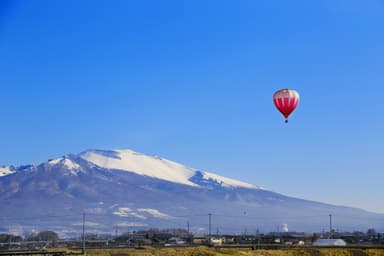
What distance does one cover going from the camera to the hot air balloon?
49.9m

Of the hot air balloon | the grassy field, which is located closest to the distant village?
the grassy field

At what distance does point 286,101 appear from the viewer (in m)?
49.9

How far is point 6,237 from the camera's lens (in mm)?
140500

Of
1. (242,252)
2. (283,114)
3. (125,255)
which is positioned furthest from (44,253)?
(283,114)

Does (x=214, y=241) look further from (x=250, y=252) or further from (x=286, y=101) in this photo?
(x=286, y=101)

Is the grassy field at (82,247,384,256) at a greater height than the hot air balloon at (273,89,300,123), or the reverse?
the hot air balloon at (273,89,300,123)

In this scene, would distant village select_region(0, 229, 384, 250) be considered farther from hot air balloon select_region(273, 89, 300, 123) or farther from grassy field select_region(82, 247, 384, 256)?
hot air balloon select_region(273, 89, 300, 123)

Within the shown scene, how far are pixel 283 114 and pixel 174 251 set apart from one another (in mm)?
20081

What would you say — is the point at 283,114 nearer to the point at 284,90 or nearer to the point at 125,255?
the point at 284,90

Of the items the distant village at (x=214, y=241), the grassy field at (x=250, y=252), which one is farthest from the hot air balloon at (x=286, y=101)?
the distant village at (x=214, y=241)

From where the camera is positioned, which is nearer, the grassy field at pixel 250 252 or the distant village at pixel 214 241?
the grassy field at pixel 250 252

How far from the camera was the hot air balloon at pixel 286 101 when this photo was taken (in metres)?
49.9

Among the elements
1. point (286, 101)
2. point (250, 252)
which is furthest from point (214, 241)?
point (286, 101)

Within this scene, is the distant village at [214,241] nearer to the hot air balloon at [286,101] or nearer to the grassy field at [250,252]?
the grassy field at [250,252]
